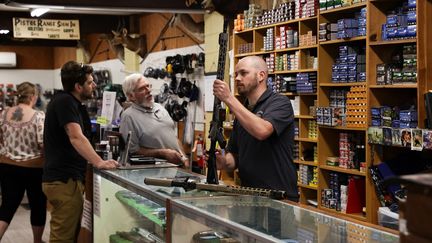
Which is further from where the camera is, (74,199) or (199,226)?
(74,199)

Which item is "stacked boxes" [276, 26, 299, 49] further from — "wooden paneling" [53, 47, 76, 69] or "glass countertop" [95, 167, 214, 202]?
"wooden paneling" [53, 47, 76, 69]

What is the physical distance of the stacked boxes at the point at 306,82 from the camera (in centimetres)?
604

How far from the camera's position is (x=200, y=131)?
9172 millimetres

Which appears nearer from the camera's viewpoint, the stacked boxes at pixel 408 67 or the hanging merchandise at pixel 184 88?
the stacked boxes at pixel 408 67

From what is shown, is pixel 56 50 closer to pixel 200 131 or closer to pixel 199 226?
pixel 200 131

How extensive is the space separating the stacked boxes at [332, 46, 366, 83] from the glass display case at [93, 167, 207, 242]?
2117 millimetres

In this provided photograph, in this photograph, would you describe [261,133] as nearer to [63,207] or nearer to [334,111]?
[63,207]

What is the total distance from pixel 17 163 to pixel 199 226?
3718 mm

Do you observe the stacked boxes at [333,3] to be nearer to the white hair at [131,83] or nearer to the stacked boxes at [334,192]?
the stacked boxes at [334,192]

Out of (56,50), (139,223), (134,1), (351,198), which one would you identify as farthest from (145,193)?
(56,50)

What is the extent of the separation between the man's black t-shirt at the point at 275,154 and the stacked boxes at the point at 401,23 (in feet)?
6.21

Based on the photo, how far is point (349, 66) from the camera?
18.1ft

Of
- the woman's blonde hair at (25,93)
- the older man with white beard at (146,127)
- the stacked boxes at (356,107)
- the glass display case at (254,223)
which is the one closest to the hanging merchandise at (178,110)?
the woman's blonde hair at (25,93)

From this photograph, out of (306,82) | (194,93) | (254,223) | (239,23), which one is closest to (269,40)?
(239,23)
